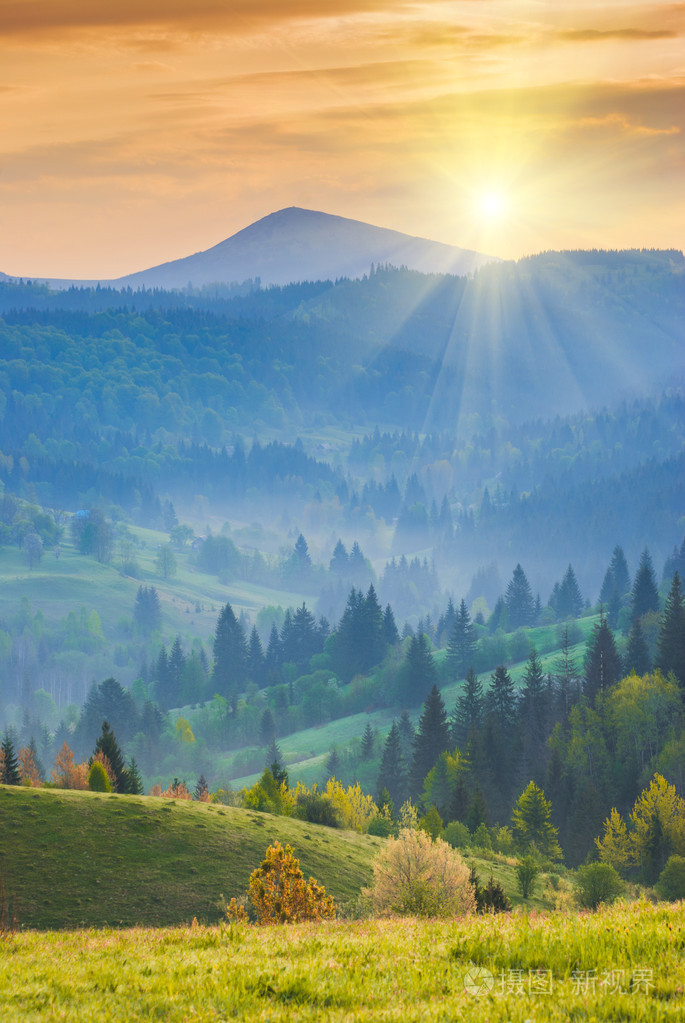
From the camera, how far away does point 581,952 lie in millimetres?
13148

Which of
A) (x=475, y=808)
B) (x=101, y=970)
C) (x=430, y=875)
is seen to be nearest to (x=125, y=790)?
(x=475, y=808)

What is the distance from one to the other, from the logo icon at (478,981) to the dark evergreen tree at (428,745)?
4746 inches

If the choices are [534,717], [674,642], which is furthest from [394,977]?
[534,717]

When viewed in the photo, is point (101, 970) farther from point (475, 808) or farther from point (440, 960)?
point (475, 808)

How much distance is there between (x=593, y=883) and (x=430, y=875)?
25.0 meters

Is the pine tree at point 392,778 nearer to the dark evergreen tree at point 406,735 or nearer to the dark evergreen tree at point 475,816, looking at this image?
the dark evergreen tree at point 406,735

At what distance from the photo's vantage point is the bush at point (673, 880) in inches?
2662

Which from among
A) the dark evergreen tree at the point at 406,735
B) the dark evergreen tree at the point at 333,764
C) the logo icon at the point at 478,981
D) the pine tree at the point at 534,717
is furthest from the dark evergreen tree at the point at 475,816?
the logo icon at the point at 478,981

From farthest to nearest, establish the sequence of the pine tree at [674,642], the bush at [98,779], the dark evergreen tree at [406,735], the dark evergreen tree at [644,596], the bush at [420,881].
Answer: the dark evergreen tree at [644,596]
the dark evergreen tree at [406,735]
the pine tree at [674,642]
the bush at [98,779]
the bush at [420,881]

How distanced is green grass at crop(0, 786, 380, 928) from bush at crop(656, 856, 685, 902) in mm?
25236

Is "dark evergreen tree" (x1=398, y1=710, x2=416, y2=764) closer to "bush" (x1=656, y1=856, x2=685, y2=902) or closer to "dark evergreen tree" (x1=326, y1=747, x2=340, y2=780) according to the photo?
"dark evergreen tree" (x1=326, y1=747, x2=340, y2=780)

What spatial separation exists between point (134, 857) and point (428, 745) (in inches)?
3461

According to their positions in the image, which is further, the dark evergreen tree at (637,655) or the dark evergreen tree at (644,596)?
the dark evergreen tree at (644,596)

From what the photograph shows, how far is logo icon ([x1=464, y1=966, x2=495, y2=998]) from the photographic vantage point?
12.3 metres
